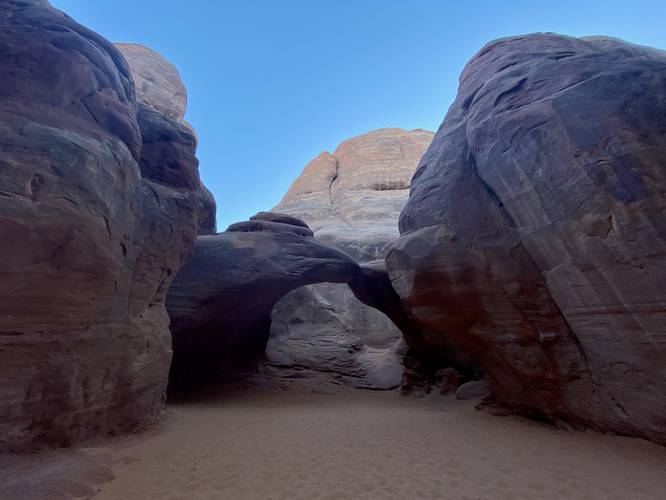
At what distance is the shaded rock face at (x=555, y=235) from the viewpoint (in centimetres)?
611

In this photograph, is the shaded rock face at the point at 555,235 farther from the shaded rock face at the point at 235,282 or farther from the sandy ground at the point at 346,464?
the shaded rock face at the point at 235,282

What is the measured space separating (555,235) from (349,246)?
51.5 ft

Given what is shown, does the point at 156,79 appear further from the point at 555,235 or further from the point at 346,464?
the point at 346,464

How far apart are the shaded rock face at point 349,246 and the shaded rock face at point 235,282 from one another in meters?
2.28

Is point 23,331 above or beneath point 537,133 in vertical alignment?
beneath

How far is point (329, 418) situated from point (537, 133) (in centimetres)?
795

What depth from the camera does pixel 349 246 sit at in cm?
2248

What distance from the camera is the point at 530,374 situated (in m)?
8.18

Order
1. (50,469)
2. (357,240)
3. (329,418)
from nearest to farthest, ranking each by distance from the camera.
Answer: (50,469)
(329,418)
(357,240)

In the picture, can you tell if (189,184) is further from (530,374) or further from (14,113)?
(530,374)

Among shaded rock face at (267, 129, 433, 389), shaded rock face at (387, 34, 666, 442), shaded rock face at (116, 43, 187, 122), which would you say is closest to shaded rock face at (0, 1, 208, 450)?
shaded rock face at (387, 34, 666, 442)

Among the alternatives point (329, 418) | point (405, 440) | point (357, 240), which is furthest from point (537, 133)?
point (357, 240)

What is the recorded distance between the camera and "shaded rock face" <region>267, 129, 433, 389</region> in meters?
16.7

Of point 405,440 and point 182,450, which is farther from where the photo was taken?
point 405,440
